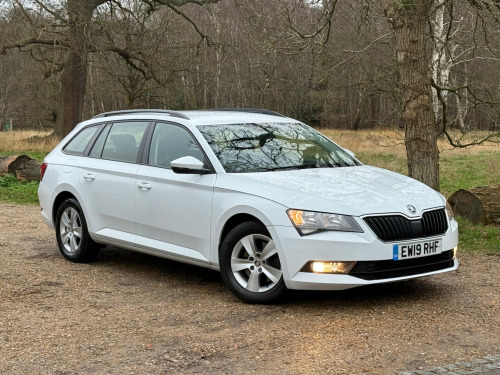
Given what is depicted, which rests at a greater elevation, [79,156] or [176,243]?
[79,156]

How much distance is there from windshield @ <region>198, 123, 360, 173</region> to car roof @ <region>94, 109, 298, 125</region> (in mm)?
100

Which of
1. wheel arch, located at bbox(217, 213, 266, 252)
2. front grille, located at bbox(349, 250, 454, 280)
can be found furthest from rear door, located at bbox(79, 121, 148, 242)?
front grille, located at bbox(349, 250, 454, 280)

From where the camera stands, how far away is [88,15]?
85.5 ft

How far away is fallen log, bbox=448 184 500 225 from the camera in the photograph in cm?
1067

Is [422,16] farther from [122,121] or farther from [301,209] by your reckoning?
[301,209]

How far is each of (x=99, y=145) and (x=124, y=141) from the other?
1.65 ft

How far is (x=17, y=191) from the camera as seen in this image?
53.3ft

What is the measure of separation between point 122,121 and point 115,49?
20408mm

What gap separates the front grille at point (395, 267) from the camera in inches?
239

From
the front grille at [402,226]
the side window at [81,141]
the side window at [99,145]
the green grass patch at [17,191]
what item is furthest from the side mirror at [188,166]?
the green grass patch at [17,191]

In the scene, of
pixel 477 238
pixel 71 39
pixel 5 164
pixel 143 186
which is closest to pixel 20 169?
pixel 5 164

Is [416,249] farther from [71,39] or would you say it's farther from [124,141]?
[71,39]

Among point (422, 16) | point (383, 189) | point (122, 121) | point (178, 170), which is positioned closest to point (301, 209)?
point (383, 189)

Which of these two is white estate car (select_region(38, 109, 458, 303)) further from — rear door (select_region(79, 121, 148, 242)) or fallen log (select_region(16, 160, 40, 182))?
fallen log (select_region(16, 160, 40, 182))
